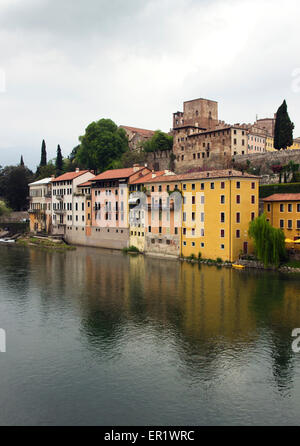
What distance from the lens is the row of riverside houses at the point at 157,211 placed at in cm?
4731

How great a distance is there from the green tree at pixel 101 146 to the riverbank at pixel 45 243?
64.3 feet

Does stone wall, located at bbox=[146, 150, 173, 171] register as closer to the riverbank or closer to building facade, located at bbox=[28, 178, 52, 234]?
building facade, located at bbox=[28, 178, 52, 234]

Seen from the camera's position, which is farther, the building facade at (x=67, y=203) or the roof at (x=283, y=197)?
the building facade at (x=67, y=203)

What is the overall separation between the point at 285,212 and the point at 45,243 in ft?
135

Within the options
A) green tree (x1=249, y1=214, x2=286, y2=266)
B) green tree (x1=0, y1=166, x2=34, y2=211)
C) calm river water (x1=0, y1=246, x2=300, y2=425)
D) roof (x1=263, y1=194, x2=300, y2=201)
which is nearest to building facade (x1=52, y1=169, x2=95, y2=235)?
green tree (x1=0, y1=166, x2=34, y2=211)

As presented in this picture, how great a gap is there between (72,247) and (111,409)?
5214cm

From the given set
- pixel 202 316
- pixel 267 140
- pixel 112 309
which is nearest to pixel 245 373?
pixel 202 316

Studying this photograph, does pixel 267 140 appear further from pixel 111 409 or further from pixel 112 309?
pixel 111 409

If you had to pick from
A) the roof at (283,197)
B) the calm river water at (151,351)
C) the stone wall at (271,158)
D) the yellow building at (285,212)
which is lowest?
the calm river water at (151,351)

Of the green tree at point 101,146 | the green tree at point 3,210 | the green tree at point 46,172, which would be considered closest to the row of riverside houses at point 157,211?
the green tree at point 101,146

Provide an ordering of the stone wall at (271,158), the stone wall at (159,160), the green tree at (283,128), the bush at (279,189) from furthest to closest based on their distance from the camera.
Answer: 1. the stone wall at (159,160)
2. the green tree at (283,128)
3. the stone wall at (271,158)
4. the bush at (279,189)

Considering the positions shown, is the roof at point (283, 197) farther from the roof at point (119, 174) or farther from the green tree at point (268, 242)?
the roof at point (119, 174)

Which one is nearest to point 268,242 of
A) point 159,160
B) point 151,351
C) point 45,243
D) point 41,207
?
point 151,351

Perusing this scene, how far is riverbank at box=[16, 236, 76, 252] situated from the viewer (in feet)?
219
